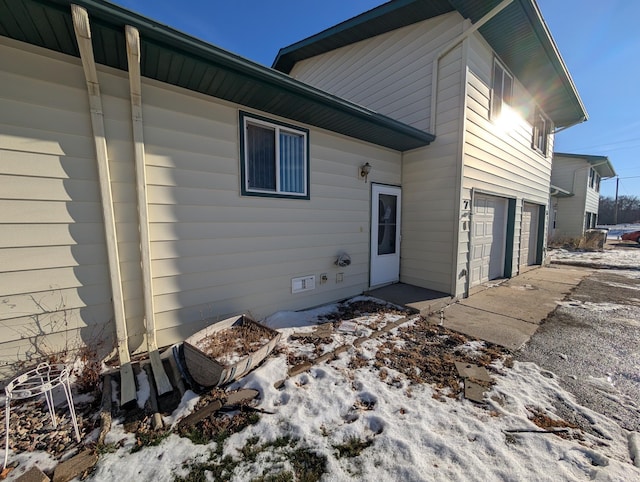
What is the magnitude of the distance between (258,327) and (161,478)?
1.58 m

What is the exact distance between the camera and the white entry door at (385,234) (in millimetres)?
5039

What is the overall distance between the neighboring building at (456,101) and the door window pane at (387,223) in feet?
0.84

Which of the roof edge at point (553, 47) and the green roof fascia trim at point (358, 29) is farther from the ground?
the green roof fascia trim at point (358, 29)

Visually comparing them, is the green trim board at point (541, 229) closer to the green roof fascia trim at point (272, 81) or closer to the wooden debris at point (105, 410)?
the green roof fascia trim at point (272, 81)

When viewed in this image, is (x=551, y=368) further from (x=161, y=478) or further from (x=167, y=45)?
(x=167, y=45)

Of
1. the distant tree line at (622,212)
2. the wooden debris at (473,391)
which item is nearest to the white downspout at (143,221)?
the wooden debris at (473,391)

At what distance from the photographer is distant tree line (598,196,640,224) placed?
3816cm

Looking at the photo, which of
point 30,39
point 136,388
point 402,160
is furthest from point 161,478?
point 402,160

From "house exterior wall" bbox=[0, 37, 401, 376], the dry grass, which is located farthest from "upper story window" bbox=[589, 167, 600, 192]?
"house exterior wall" bbox=[0, 37, 401, 376]

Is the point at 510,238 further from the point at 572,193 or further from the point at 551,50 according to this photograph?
the point at 572,193

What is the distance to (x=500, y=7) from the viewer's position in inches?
150

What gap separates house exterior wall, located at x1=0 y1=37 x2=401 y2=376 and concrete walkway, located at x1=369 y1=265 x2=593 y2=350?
213 cm

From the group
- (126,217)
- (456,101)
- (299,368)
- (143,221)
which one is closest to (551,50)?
(456,101)

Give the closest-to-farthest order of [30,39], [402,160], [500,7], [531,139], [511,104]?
[30,39] < [500,7] < [402,160] < [511,104] < [531,139]
